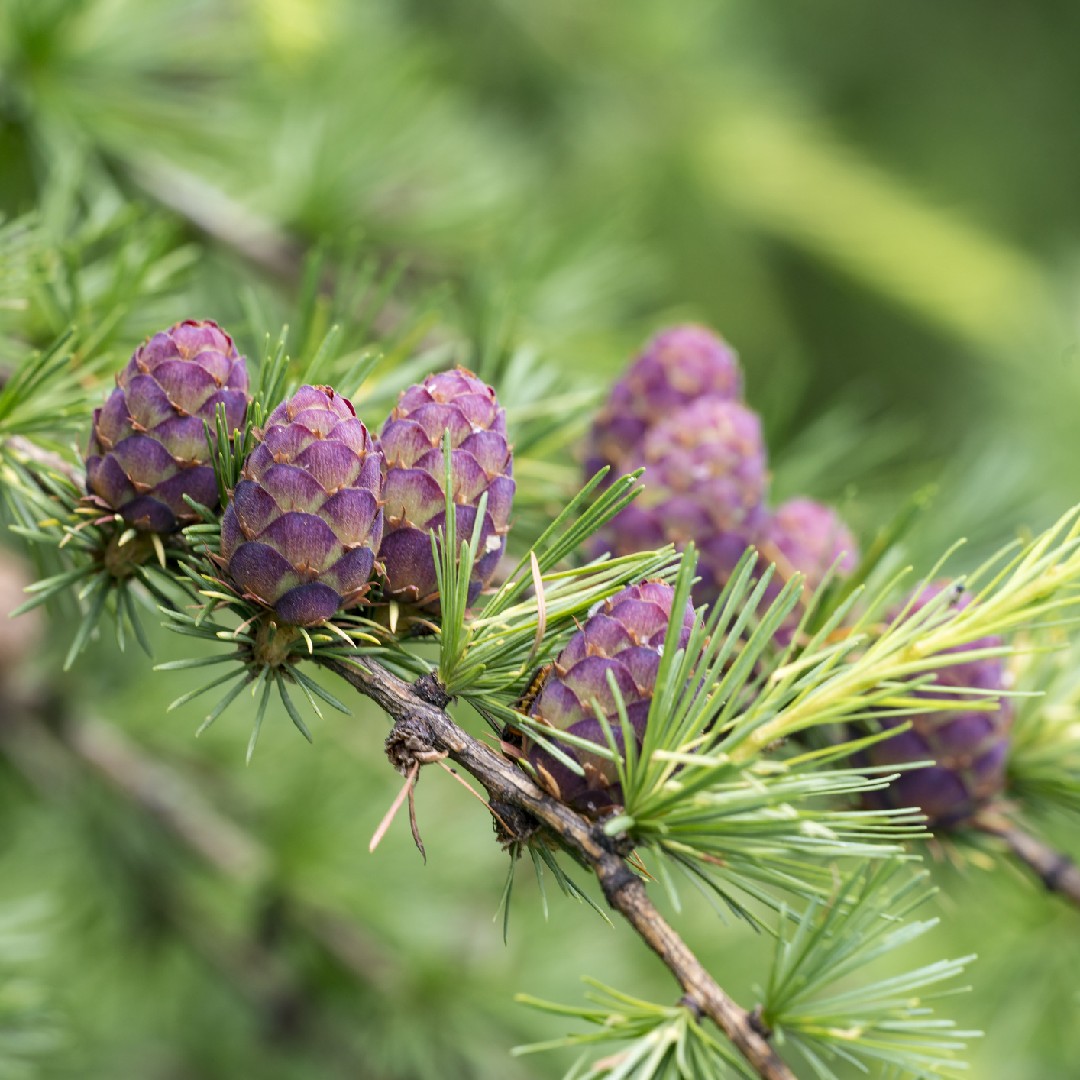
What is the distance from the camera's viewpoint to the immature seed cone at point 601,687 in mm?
423

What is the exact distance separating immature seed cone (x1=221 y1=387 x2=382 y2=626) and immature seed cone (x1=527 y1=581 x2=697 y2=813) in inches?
3.2

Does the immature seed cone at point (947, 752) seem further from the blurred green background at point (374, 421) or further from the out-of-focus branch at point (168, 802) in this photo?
the out-of-focus branch at point (168, 802)

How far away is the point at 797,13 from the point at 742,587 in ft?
6.88

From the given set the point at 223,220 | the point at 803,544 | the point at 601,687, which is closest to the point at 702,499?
the point at 803,544

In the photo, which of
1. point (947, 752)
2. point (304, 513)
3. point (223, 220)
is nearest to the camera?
point (304, 513)

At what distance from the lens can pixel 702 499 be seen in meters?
0.58

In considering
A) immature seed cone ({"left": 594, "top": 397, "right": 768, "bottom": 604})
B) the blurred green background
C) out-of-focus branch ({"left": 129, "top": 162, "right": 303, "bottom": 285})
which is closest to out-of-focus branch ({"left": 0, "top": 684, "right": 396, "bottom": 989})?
the blurred green background

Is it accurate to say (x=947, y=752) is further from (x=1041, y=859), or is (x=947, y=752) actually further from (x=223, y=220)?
(x=223, y=220)

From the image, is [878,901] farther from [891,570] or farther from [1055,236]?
[1055,236]

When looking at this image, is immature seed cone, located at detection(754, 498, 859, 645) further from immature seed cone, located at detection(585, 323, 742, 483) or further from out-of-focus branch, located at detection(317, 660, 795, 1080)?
out-of-focus branch, located at detection(317, 660, 795, 1080)

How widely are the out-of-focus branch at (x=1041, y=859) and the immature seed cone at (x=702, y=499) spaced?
0.62 feet

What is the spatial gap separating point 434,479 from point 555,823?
0.13 metres

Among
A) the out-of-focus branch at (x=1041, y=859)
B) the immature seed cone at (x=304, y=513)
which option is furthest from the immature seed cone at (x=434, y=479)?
the out-of-focus branch at (x=1041, y=859)

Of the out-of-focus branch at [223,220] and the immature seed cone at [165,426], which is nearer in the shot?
the immature seed cone at [165,426]
